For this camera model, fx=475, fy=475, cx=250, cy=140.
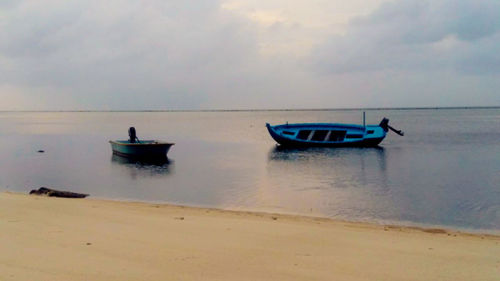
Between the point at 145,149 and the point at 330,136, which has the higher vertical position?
the point at 145,149

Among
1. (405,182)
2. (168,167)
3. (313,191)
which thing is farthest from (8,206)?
(168,167)

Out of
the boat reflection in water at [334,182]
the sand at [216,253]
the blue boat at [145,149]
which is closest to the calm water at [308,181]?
the boat reflection in water at [334,182]

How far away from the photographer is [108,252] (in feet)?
18.5

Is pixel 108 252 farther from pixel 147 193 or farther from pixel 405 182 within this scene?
pixel 405 182

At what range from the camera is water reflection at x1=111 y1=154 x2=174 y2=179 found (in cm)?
2750

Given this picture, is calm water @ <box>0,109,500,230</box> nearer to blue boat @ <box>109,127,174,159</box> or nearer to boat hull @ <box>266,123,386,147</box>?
blue boat @ <box>109,127,174,159</box>

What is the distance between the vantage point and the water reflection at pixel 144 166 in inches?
1083

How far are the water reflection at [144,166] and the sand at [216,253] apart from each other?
62.8 feet

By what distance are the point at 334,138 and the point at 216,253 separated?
39701 mm

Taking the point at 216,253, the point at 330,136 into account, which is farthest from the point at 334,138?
the point at 216,253

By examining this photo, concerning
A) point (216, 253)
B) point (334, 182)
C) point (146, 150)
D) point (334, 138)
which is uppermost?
point (216, 253)

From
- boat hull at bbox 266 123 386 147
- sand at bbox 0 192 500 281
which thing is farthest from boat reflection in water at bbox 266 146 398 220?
sand at bbox 0 192 500 281

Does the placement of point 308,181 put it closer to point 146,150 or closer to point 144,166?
point 144,166

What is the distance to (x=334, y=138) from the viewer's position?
146 ft
